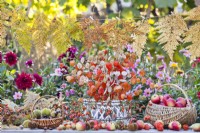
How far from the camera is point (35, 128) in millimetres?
2146

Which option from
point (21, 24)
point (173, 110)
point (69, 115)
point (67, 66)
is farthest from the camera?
point (67, 66)

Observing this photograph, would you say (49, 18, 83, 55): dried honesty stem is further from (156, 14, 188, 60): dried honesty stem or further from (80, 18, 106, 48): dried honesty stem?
(156, 14, 188, 60): dried honesty stem

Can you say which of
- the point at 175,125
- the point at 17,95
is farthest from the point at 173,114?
Result: the point at 17,95

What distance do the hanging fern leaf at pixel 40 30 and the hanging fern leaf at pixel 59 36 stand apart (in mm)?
31

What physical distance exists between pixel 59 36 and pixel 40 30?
0.08 m

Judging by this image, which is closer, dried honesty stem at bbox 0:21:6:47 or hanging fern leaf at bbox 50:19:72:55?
dried honesty stem at bbox 0:21:6:47

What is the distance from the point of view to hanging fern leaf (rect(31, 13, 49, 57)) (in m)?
1.85

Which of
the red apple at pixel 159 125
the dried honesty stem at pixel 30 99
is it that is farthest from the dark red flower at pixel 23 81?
the red apple at pixel 159 125

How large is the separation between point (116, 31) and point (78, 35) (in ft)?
0.56

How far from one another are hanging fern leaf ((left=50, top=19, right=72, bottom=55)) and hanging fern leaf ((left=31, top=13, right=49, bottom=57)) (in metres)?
0.03

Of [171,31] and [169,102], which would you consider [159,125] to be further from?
[171,31]

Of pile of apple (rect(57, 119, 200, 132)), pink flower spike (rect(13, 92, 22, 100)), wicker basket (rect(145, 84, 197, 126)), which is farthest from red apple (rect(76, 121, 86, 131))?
pink flower spike (rect(13, 92, 22, 100))

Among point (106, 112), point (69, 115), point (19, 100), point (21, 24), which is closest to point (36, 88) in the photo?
point (19, 100)

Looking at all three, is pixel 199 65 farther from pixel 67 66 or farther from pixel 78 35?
pixel 78 35
